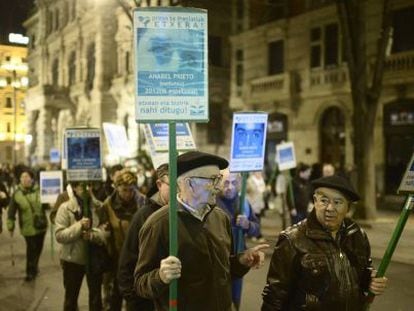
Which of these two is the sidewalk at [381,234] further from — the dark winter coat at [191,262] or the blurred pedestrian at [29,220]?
the dark winter coat at [191,262]

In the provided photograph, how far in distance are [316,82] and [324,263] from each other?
23.1m

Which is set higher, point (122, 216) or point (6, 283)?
point (122, 216)

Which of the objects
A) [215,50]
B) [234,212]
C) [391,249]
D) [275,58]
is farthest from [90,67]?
[391,249]

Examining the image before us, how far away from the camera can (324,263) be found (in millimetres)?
3646

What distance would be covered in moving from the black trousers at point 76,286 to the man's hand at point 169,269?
365 cm

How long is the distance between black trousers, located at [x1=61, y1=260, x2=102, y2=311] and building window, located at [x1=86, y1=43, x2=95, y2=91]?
4014cm

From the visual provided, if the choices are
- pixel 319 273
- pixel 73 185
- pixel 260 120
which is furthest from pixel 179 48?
pixel 260 120

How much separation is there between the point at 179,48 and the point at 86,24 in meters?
45.6

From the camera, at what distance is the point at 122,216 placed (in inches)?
251

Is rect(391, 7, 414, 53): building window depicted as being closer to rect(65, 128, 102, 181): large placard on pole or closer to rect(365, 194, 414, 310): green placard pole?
rect(65, 128, 102, 181): large placard on pole

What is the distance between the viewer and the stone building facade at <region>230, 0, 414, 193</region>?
74.2 ft

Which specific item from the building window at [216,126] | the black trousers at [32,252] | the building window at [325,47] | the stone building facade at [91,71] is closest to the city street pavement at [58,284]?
the black trousers at [32,252]

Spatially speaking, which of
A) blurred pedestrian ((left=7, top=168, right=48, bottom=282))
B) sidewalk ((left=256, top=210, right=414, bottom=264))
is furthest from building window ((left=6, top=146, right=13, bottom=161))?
blurred pedestrian ((left=7, top=168, right=48, bottom=282))

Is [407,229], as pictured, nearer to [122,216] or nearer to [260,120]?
[260,120]
